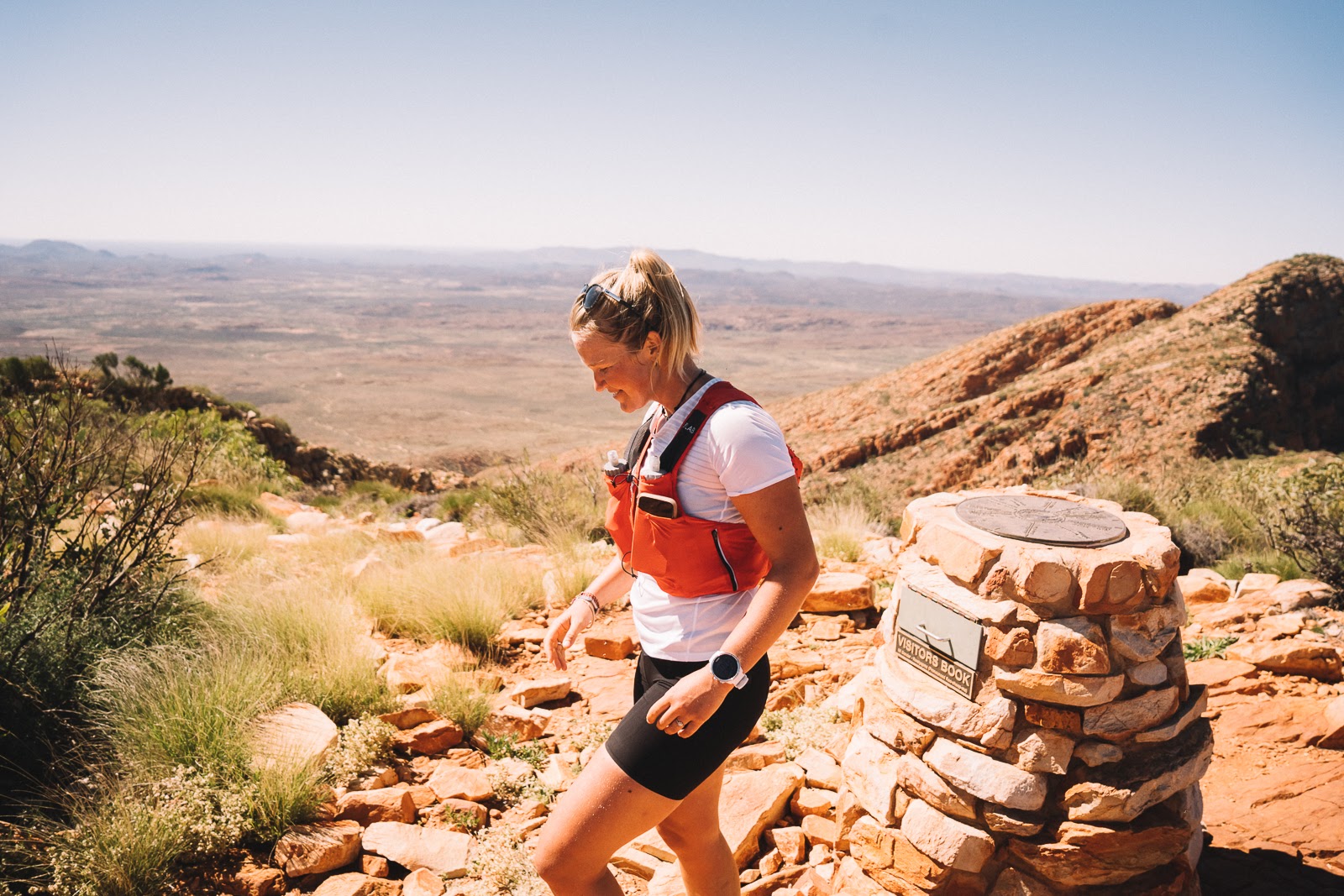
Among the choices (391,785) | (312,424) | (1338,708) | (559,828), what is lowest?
(312,424)

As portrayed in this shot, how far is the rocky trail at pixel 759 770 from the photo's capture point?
121 inches

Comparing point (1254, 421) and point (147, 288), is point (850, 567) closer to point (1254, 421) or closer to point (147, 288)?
point (1254, 421)

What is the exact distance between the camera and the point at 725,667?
1.76m

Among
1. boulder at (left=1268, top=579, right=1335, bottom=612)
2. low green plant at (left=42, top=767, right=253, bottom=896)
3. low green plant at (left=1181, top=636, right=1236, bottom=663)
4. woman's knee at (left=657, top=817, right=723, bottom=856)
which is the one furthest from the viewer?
boulder at (left=1268, top=579, right=1335, bottom=612)

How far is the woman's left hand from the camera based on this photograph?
174 cm

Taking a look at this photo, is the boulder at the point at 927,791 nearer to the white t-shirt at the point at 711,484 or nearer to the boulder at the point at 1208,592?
the white t-shirt at the point at 711,484

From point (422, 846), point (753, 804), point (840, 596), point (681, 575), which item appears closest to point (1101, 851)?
point (753, 804)

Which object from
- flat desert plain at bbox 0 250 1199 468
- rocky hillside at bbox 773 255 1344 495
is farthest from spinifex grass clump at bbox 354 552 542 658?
rocky hillside at bbox 773 255 1344 495

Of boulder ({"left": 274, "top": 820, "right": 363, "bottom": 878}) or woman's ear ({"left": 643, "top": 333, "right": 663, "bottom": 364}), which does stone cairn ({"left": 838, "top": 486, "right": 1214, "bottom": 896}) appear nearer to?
woman's ear ({"left": 643, "top": 333, "right": 663, "bottom": 364})

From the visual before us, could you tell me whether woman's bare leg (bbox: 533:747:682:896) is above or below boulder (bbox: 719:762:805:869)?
above

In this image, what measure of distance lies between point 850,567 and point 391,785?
3961mm

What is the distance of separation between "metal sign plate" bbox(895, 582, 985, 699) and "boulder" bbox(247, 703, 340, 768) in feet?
8.49

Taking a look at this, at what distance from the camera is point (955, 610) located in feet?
8.85

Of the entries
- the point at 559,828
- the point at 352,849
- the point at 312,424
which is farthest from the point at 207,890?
the point at 312,424
